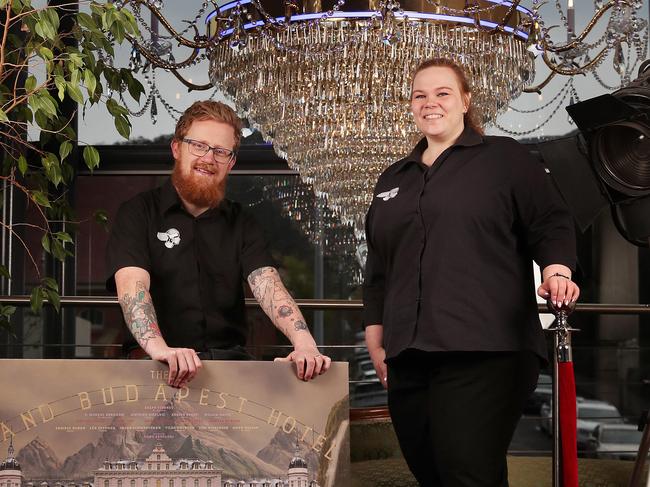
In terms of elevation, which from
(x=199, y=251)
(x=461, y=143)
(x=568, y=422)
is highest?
(x=461, y=143)

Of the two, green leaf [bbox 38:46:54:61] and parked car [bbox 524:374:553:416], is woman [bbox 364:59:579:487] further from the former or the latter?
parked car [bbox 524:374:553:416]

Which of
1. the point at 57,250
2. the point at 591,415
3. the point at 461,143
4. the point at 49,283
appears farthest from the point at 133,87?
the point at 591,415

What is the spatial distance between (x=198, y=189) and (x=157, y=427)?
61cm

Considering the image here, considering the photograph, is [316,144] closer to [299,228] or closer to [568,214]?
[568,214]

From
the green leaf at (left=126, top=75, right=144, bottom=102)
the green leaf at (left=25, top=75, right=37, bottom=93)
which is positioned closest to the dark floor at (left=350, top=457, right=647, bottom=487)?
the green leaf at (left=126, top=75, right=144, bottom=102)

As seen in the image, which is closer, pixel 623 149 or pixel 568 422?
pixel 568 422

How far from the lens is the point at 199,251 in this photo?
8.28 feet

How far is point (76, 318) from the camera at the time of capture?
6000mm

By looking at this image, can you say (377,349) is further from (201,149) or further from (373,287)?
(201,149)

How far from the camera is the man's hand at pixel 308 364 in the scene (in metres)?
2.17

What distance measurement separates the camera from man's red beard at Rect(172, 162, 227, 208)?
249 centimetres

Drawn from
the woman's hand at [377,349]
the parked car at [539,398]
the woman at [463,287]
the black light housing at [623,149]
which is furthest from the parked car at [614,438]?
the woman at [463,287]

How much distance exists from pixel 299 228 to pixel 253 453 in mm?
3984

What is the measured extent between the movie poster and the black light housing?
3.04ft
